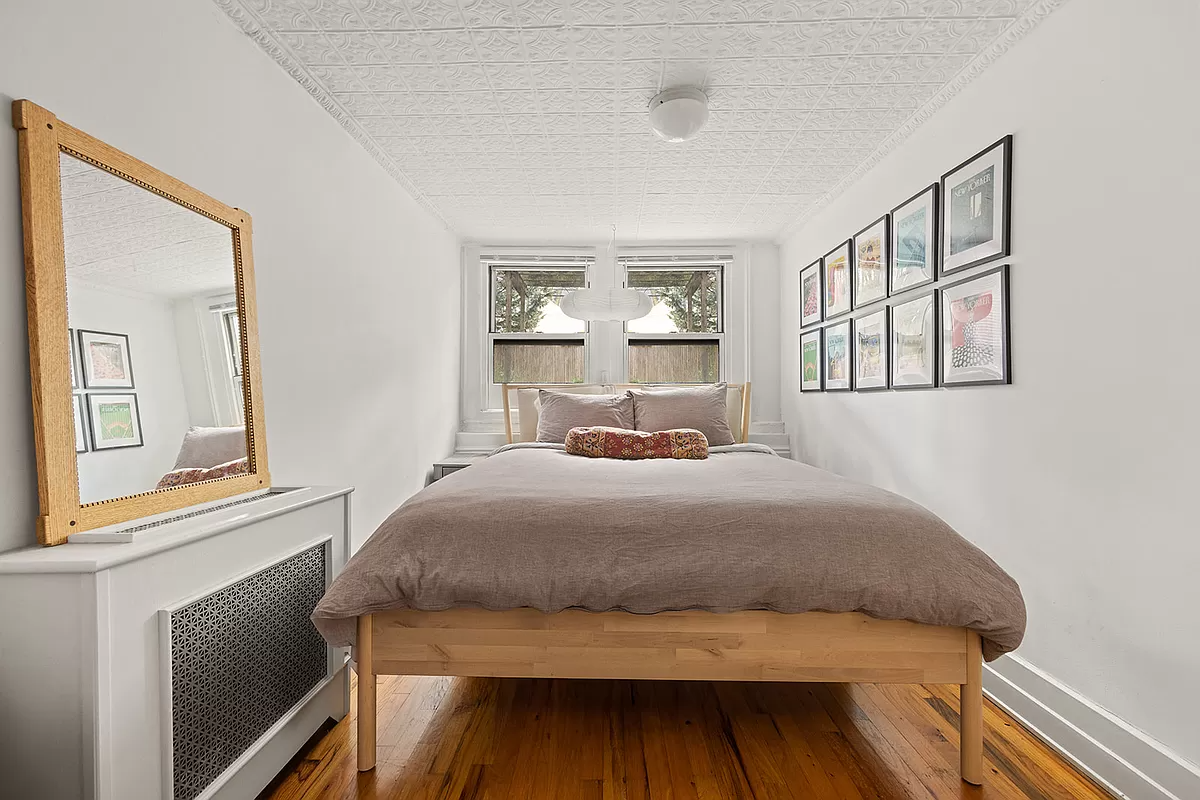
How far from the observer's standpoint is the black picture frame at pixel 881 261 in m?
3.06

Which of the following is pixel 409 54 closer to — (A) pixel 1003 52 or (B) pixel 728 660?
(A) pixel 1003 52

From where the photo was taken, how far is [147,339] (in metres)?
1.55

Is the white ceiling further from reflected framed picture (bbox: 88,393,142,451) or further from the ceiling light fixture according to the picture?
the ceiling light fixture

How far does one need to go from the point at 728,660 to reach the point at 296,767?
119 cm

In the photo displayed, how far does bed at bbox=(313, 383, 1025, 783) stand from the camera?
1.64 meters

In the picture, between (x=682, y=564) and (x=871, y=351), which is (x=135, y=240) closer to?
(x=682, y=564)

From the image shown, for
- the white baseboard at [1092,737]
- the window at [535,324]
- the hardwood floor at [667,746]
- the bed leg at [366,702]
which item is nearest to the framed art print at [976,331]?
the white baseboard at [1092,737]

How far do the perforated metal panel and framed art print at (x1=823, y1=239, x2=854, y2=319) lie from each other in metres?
3.01

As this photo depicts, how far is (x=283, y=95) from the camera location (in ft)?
7.52

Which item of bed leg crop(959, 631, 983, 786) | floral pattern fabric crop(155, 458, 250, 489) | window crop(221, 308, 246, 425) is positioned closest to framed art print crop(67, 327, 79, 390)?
floral pattern fabric crop(155, 458, 250, 489)

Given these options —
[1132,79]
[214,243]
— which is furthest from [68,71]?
[1132,79]

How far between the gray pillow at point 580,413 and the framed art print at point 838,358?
1211 millimetres

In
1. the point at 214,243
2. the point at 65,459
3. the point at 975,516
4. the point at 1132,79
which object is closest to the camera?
the point at 65,459

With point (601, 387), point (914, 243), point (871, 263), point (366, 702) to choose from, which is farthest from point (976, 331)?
point (601, 387)
